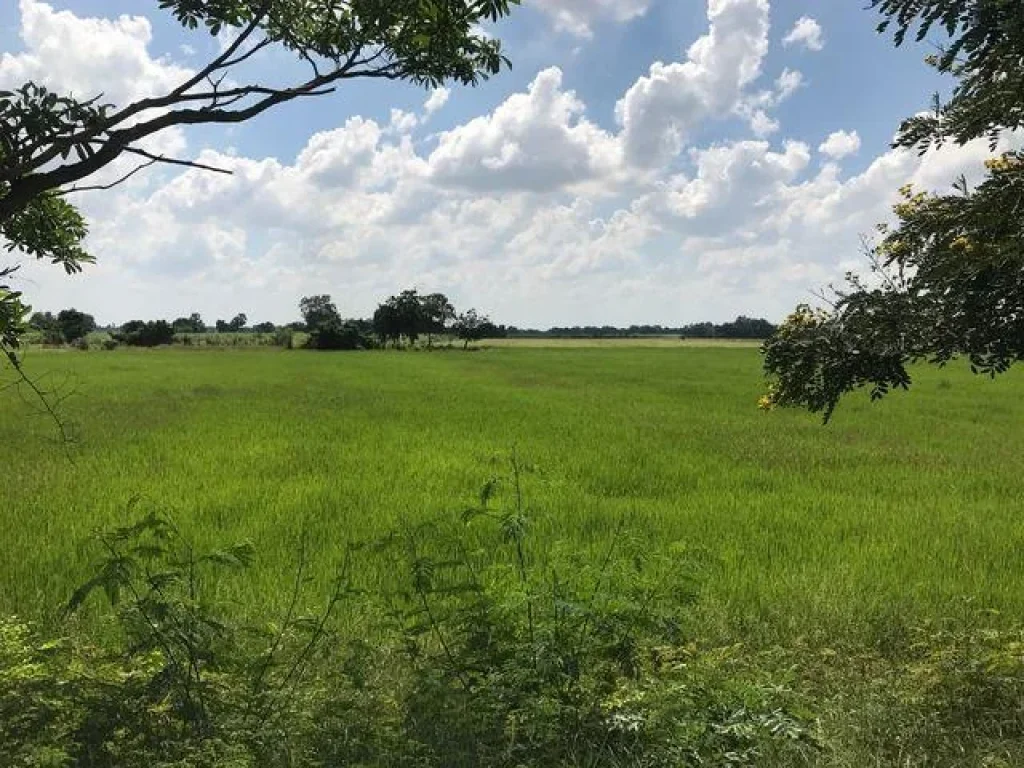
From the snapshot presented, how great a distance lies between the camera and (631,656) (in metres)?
4.02

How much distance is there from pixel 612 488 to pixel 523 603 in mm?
7725

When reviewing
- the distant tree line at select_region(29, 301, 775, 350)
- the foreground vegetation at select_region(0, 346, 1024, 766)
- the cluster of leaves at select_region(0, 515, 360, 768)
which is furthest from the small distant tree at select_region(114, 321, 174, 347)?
the cluster of leaves at select_region(0, 515, 360, 768)

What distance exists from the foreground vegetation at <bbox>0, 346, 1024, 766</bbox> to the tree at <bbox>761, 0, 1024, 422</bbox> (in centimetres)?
129

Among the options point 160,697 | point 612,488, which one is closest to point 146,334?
point 612,488

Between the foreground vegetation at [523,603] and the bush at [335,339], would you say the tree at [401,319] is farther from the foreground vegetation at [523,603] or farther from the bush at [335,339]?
the foreground vegetation at [523,603]

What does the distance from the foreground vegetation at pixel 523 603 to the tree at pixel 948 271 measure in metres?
1.29

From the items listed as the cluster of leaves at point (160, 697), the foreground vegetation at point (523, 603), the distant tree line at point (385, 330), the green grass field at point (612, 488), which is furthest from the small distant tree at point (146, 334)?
the cluster of leaves at point (160, 697)

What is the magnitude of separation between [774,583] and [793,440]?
10.8m

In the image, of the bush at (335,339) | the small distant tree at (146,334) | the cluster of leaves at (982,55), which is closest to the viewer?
the cluster of leaves at (982,55)

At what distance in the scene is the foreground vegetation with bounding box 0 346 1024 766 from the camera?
3.55 meters

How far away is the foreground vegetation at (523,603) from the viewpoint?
355 cm

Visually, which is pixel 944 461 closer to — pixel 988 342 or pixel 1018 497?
pixel 1018 497

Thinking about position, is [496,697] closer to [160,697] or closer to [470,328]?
[160,697]

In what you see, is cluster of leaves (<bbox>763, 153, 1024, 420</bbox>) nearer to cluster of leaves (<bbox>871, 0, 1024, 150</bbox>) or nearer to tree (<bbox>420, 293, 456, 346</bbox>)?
cluster of leaves (<bbox>871, 0, 1024, 150</bbox>)
